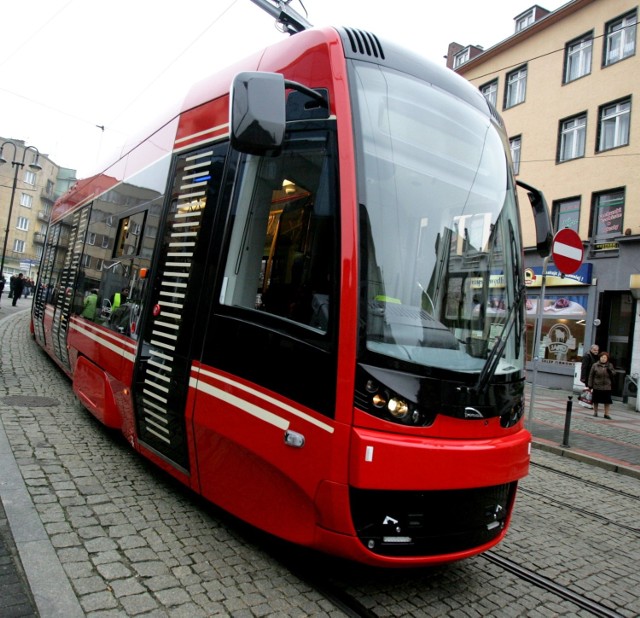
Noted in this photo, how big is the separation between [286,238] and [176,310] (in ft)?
3.82

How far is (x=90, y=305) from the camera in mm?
6152

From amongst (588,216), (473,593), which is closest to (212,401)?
(473,593)

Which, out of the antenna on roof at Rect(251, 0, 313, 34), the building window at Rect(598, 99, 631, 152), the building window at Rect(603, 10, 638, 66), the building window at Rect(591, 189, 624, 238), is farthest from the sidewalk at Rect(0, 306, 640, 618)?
the building window at Rect(603, 10, 638, 66)

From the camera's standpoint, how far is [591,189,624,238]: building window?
17.7 meters

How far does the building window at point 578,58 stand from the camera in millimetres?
19469

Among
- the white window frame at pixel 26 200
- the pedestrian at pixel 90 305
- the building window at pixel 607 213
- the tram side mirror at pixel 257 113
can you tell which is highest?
the white window frame at pixel 26 200

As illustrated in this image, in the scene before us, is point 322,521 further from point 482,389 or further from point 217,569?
point 482,389

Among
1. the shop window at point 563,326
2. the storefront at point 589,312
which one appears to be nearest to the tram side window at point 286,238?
the storefront at point 589,312

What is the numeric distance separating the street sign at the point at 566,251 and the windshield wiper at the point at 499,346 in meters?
5.18

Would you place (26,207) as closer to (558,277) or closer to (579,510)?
A: (558,277)

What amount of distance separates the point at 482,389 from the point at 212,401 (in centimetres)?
161

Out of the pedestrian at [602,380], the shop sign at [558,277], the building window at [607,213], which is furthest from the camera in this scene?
the shop sign at [558,277]

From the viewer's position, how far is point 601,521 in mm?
4973

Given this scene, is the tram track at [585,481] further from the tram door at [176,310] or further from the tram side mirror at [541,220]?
the tram door at [176,310]
